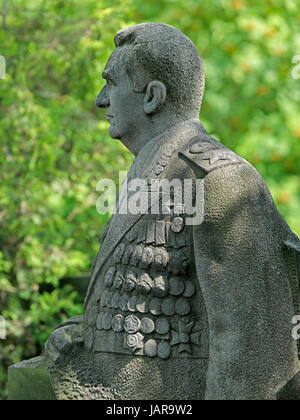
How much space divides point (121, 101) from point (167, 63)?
21cm

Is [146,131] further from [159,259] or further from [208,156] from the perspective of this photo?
[159,259]

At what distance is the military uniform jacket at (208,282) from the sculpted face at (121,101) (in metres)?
0.15

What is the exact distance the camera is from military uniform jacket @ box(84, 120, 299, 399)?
189cm

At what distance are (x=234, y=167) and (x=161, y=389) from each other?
2.28ft

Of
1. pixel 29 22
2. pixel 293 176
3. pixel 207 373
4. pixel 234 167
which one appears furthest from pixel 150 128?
pixel 293 176

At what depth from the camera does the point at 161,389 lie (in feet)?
6.59

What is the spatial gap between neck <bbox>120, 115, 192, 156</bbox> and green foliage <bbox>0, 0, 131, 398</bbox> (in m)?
2.36

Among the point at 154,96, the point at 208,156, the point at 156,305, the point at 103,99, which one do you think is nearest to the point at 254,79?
the point at 103,99

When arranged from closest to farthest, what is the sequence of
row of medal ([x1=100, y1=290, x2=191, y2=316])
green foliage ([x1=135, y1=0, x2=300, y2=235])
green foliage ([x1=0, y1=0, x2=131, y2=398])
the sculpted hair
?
row of medal ([x1=100, y1=290, x2=191, y2=316]), the sculpted hair, green foliage ([x1=0, y1=0, x2=131, y2=398]), green foliage ([x1=135, y1=0, x2=300, y2=235])

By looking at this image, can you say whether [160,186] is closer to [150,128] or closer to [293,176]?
[150,128]

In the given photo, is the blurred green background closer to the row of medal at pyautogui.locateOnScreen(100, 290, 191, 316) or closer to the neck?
the neck

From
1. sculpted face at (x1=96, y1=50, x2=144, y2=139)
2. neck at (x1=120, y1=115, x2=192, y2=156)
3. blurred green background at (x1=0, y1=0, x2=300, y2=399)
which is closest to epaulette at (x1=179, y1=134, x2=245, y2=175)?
neck at (x1=120, y1=115, x2=192, y2=156)

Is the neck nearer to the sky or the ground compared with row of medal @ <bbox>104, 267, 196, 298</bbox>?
nearer to the sky

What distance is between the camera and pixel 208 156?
2.00 meters
